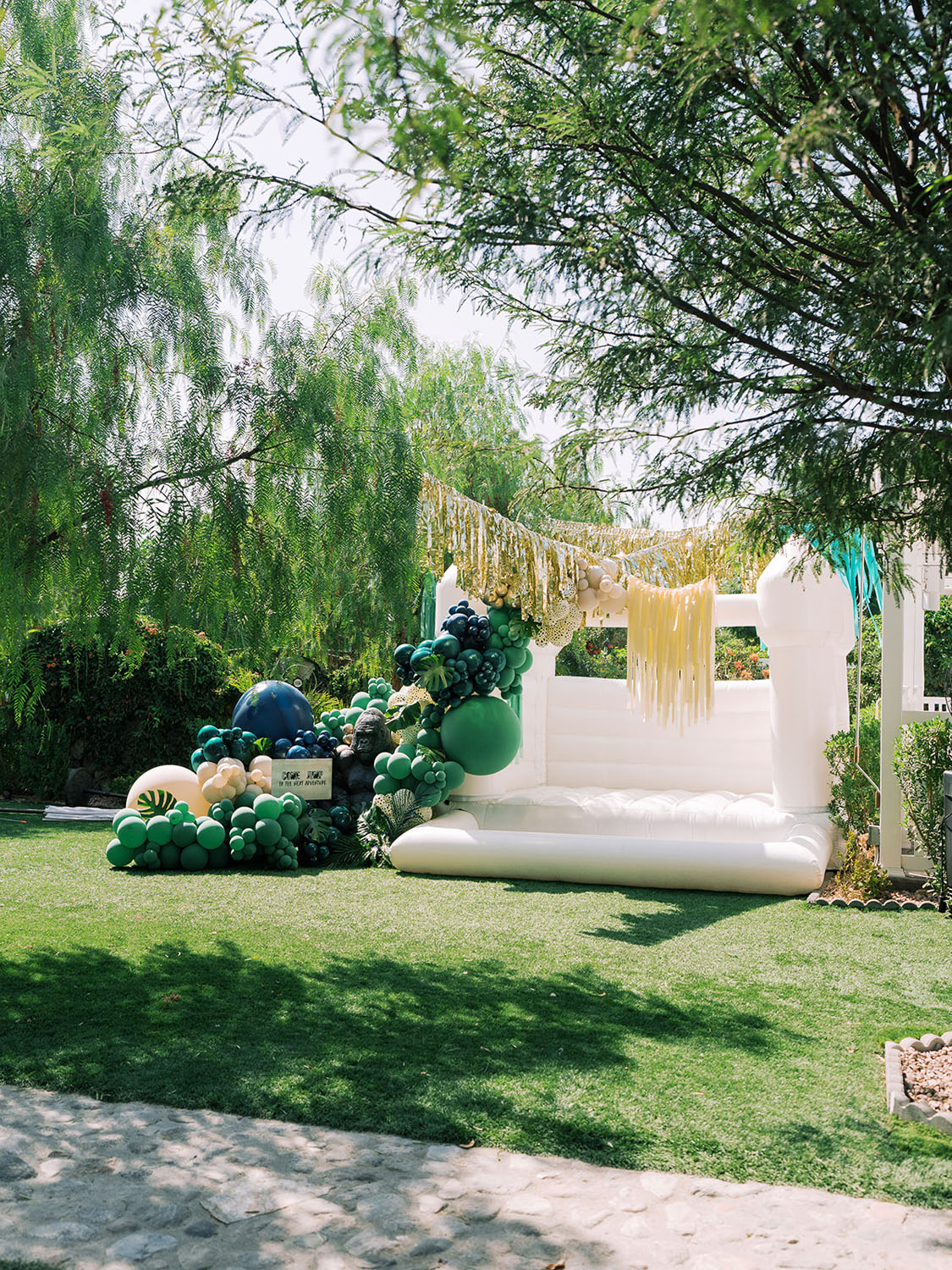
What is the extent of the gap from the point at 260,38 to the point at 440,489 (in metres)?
5.04

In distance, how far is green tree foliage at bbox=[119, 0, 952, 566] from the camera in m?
2.19

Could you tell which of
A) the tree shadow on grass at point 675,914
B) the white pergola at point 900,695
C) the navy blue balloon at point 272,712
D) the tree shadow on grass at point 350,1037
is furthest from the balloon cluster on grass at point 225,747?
the white pergola at point 900,695

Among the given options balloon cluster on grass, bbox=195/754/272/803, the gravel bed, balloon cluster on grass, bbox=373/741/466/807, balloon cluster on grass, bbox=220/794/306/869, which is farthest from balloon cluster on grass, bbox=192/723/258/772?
A: the gravel bed

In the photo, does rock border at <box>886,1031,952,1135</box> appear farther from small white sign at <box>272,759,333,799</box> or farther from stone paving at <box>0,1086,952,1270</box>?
small white sign at <box>272,759,333,799</box>

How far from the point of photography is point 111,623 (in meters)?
4.48

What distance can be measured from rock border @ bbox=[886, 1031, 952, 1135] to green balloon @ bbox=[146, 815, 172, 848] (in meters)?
5.76

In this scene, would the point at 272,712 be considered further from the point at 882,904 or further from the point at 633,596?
the point at 882,904

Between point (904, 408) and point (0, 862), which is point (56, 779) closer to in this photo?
point (0, 862)

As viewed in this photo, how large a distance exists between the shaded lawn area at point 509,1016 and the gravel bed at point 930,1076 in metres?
0.12

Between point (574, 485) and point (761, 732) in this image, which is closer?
point (574, 485)

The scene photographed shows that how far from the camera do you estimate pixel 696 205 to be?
2.93m

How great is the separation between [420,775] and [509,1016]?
4521 mm

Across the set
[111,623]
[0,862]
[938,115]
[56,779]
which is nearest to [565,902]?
[111,623]

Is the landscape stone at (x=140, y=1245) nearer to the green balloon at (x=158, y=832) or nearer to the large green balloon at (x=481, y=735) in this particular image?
the green balloon at (x=158, y=832)
